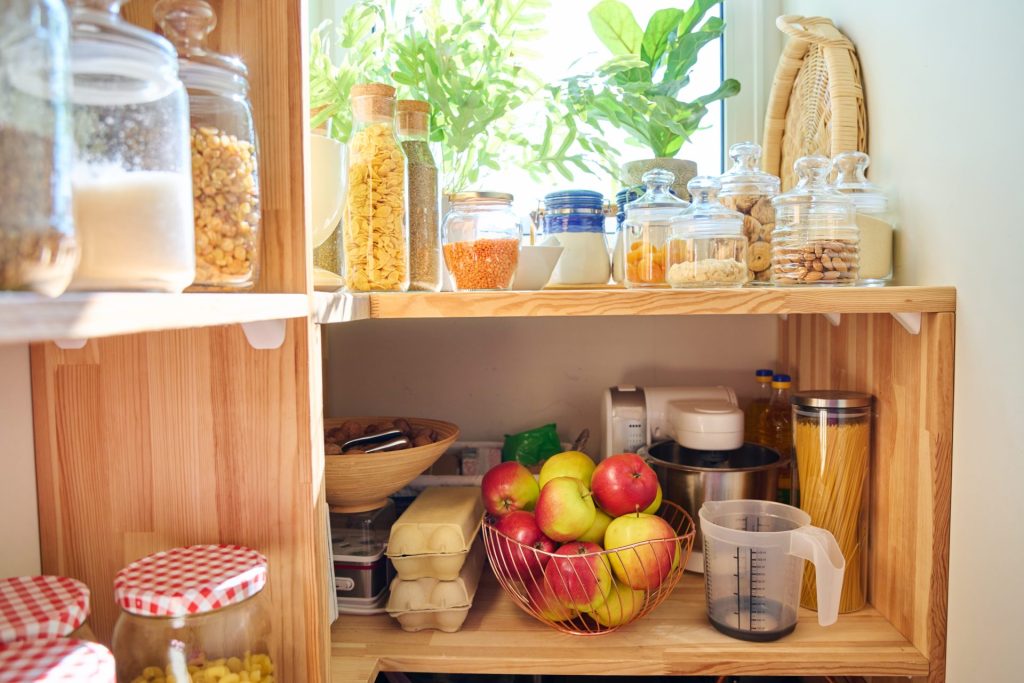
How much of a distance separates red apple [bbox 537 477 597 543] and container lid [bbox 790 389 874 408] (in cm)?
34

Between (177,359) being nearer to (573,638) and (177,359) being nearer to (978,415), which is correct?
(573,638)

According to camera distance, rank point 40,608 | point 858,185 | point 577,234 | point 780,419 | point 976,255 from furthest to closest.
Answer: point 780,419, point 577,234, point 858,185, point 976,255, point 40,608

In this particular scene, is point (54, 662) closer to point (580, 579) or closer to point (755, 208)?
point (580, 579)

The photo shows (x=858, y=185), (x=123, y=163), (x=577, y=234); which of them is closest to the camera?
(x=123, y=163)

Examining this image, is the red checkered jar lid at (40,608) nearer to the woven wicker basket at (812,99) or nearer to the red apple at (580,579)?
the red apple at (580,579)

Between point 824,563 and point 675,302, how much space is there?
37 cm

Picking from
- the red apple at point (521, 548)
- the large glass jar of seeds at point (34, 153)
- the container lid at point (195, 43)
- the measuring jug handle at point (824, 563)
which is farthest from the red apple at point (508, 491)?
the large glass jar of seeds at point (34, 153)

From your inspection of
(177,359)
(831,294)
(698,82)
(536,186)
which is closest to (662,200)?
(831,294)

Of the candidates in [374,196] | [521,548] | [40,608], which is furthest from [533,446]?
[40,608]

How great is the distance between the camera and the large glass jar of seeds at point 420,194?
106 centimetres

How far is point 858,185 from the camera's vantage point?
3.53 feet

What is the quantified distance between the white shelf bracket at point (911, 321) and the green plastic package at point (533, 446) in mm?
628

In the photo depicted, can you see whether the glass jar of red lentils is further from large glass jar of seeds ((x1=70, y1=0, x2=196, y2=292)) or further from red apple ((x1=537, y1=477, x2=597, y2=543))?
large glass jar of seeds ((x1=70, y1=0, x2=196, y2=292))

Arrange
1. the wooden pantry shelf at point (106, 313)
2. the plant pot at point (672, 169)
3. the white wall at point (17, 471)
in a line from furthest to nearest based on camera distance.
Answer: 1. the plant pot at point (672, 169)
2. the white wall at point (17, 471)
3. the wooden pantry shelf at point (106, 313)
